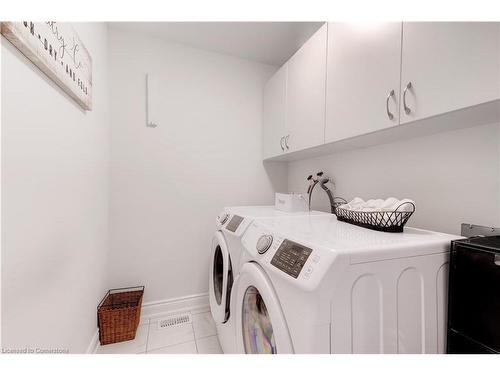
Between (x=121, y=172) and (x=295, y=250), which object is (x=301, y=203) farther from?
(x=121, y=172)

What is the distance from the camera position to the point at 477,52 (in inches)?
28.9

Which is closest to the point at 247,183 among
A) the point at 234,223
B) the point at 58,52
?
the point at 234,223

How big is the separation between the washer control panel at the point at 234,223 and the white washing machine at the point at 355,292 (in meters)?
0.50

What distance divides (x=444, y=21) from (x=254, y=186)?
1.81m

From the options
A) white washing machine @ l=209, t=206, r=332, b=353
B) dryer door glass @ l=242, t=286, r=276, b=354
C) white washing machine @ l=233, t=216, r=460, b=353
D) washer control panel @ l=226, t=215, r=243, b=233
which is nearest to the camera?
white washing machine @ l=233, t=216, r=460, b=353

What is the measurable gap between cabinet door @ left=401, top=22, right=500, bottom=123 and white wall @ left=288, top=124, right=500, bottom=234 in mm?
331

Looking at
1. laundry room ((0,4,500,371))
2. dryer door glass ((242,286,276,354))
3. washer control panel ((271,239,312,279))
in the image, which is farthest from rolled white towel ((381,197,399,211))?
dryer door glass ((242,286,276,354))

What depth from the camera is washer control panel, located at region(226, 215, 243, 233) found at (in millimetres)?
1350

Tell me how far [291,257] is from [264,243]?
0.64 feet

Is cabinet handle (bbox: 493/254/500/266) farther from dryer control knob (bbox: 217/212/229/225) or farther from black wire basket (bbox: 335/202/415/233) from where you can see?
dryer control knob (bbox: 217/212/229/225)

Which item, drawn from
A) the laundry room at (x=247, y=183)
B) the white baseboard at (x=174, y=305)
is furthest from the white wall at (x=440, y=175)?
the white baseboard at (x=174, y=305)

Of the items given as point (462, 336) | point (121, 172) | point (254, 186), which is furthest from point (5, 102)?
point (254, 186)

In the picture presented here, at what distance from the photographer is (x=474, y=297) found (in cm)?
71

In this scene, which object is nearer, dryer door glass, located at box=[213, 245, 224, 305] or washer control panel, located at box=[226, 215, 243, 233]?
washer control panel, located at box=[226, 215, 243, 233]
